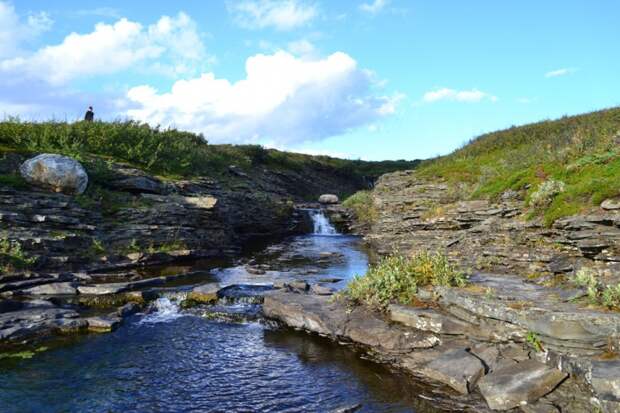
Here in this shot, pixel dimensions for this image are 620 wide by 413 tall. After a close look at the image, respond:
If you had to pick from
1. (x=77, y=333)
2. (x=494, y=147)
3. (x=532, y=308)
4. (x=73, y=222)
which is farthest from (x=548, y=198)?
(x=494, y=147)

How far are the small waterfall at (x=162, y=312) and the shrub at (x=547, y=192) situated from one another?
1513 cm

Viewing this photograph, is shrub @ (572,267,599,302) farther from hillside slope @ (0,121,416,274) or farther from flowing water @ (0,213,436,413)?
hillside slope @ (0,121,416,274)

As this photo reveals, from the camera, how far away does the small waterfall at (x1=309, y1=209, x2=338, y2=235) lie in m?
45.7

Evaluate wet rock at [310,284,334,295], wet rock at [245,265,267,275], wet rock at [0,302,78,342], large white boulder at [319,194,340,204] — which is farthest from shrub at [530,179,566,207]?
large white boulder at [319,194,340,204]

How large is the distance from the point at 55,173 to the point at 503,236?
24.6m

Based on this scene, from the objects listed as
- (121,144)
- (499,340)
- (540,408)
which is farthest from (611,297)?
(121,144)

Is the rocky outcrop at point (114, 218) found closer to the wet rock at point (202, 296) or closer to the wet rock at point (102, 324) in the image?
the wet rock at point (202, 296)

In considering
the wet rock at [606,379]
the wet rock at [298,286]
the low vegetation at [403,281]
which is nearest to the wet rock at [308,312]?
the low vegetation at [403,281]

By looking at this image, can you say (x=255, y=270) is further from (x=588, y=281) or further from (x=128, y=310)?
(x=588, y=281)

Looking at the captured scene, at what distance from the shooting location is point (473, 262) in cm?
1845

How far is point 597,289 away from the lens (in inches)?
454

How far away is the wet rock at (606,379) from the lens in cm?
873

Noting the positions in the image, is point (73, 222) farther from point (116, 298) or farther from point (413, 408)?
point (413, 408)

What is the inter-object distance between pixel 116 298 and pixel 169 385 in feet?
29.3
